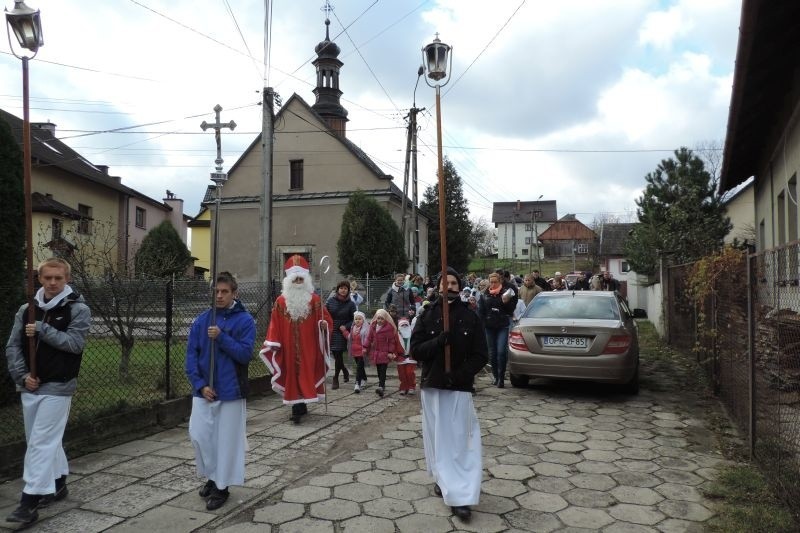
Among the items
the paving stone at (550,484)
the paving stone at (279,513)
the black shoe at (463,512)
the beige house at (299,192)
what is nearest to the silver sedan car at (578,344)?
the paving stone at (550,484)

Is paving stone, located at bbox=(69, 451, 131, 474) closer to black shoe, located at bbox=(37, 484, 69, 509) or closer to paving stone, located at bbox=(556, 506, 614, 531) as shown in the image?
black shoe, located at bbox=(37, 484, 69, 509)

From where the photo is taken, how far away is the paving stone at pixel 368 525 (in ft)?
12.5

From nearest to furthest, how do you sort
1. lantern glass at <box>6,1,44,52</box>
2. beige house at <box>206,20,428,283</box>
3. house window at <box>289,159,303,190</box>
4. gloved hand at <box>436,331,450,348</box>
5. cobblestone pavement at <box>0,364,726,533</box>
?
1. cobblestone pavement at <box>0,364,726,533</box>
2. lantern glass at <box>6,1,44,52</box>
3. gloved hand at <box>436,331,450,348</box>
4. beige house at <box>206,20,428,283</box>
5. house window at <box>289,159,303,190</box>

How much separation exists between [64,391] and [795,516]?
5.08 metres

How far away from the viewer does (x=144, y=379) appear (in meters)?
8.23

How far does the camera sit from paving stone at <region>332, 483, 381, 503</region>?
14.4 ft

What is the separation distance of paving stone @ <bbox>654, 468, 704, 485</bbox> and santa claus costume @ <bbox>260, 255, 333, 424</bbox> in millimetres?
3757

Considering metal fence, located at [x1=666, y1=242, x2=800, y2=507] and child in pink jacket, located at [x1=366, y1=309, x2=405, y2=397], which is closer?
metal fence, located at [x1=666, y1=242, x2=800, y2=507]

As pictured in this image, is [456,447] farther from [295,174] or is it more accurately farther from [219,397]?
[295,174]

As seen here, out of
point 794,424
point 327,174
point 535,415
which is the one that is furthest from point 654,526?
point 327,174

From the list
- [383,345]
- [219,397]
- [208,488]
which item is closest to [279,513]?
[208,488]

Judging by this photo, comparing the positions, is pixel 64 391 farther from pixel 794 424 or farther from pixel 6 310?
pixel 794 424

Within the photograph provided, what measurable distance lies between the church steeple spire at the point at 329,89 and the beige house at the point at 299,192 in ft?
14.7

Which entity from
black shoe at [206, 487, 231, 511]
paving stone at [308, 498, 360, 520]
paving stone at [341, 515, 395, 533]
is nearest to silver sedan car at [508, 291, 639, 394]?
paving stone at [308, 498, 360, 520]
